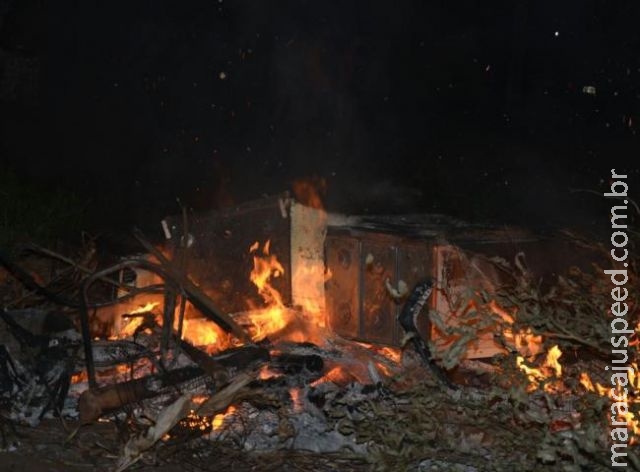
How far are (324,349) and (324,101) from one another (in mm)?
9148

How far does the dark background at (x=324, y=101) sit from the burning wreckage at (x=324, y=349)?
13.7 ft

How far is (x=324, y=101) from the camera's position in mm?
15508

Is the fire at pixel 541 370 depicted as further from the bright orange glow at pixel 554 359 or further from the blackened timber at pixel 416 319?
the blackened timber at pixel 416 319

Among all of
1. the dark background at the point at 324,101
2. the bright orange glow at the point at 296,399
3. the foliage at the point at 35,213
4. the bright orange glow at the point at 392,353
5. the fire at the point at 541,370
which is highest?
the dark background at the point at 324,101

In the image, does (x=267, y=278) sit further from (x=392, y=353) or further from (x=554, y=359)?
(x=554, y=359)

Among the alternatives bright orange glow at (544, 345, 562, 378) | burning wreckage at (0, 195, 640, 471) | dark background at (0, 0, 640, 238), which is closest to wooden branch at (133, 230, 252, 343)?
burning wreckage at (0, 195, 640, 471)

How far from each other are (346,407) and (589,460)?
2033mm

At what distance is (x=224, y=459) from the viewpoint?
17.4 ft

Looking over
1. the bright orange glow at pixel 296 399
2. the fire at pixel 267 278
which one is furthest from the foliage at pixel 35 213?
the bright orange glow at pixel 296 399

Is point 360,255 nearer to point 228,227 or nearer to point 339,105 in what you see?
point 228,227

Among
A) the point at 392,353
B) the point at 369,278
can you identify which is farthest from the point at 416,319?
the point at 369,278

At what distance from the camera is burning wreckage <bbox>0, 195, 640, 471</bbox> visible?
15.9 ft

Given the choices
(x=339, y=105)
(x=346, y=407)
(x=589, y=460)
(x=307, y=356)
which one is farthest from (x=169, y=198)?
(x=589, y=460)

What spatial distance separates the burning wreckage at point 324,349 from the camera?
4.86 meters
